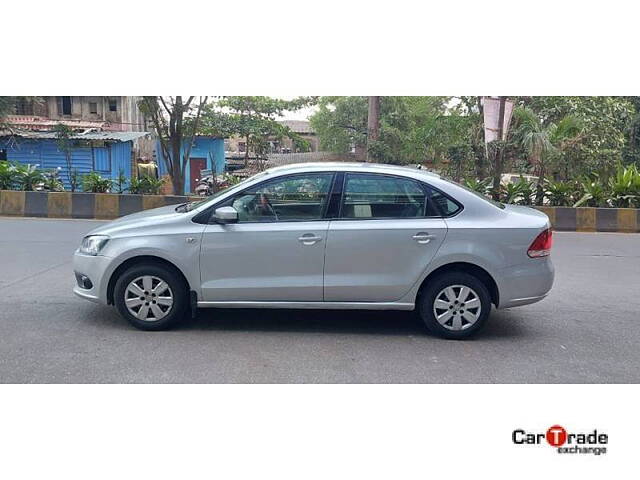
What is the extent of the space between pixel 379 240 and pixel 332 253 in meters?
0.42

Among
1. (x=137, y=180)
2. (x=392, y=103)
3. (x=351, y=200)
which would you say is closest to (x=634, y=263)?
(x=351, y=200)

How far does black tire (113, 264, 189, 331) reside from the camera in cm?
525

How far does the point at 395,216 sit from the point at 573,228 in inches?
348

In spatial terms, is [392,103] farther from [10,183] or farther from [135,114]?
[135,114]

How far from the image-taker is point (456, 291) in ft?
17.2

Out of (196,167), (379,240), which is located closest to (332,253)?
(379,240)

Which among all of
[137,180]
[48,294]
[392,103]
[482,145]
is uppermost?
[392,103]

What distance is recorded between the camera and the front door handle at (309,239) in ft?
17.0

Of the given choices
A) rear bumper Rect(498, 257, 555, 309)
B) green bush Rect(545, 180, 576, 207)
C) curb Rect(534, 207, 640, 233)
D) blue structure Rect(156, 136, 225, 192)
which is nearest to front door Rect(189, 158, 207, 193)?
blue structure Rect(156, 136, 225, 192)

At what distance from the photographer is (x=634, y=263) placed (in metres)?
9.11

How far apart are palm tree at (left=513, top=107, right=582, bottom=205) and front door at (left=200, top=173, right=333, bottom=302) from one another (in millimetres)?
9628

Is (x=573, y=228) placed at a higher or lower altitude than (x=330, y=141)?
lower

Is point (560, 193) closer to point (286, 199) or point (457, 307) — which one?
point (457, 307)

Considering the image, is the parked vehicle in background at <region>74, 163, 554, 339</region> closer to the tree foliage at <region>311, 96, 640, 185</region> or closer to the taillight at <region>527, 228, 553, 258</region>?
the taillight at <region>527, 228, 553, 258</region>
